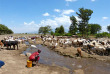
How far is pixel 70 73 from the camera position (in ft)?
26.8

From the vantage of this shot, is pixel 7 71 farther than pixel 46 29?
No

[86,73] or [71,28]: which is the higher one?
[71,28]

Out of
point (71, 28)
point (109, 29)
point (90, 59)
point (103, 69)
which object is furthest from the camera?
point (109, 29)

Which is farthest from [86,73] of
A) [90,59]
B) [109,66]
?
[90,59]

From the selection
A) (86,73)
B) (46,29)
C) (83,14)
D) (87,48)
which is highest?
(83,14)

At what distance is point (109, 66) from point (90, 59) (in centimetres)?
237

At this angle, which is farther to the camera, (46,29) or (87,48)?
(46,29)

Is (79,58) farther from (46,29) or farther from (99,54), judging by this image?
(46,29)

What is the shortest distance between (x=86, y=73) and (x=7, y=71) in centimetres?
636

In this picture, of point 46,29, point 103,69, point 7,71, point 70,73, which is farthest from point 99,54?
point 46,29

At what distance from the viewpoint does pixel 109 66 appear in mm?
9977

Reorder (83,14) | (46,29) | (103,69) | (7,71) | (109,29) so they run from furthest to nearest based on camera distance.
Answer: (109,29)
(46,29)
(83,14)
(103,69)
(7,71)

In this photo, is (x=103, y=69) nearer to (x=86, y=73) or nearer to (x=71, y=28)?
(x=86, y=73)

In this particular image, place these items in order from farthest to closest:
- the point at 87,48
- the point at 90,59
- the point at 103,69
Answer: the point at 87,48 < the point at 90,59 < the point at 103,69
